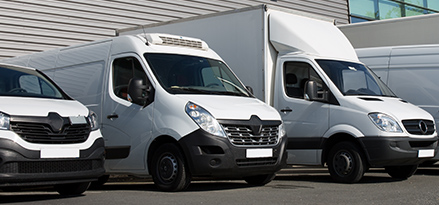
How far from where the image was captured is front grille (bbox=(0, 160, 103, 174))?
6969mm

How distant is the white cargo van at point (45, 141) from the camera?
7004 millimetres

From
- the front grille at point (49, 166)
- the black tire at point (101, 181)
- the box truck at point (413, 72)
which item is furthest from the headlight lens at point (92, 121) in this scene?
the box truck at point (413, 72)

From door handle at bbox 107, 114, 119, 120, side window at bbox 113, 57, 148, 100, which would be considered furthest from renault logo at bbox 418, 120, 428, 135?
door handle at bbox 107, 114, 119, 120

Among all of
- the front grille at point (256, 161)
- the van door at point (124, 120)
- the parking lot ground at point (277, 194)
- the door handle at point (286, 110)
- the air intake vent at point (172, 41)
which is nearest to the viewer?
the parking lot ground at point (277, 194)

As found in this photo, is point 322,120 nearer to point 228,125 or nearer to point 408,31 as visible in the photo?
point 228,125

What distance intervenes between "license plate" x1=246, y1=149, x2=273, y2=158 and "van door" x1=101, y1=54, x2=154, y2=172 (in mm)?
1323

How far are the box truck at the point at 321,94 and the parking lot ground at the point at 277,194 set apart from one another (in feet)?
1.43

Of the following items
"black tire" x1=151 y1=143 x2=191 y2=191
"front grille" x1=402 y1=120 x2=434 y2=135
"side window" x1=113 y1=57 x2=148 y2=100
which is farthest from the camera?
"front grille" x1=402 y1=120 x2=434 y2=135

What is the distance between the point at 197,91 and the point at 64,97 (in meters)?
1.70

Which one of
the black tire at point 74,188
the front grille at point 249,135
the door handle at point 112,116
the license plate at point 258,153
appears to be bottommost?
the black tire at point 74,188

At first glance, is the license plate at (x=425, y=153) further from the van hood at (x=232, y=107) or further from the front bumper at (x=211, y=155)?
the front bumper at (x=211, y=155)

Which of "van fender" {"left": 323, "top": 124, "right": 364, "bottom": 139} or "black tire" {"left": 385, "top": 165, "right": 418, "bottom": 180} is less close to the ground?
"van fender" {"left": 323, "top": 124, "right": 364, "bottom": 139}

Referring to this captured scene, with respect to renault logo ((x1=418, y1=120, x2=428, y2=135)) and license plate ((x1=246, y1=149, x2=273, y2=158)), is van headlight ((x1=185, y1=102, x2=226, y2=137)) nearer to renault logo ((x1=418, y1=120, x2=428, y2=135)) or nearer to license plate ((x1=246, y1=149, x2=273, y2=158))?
license plate ((x1=246, y1=149, x2=273, y2=158))

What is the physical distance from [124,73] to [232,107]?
178cm
